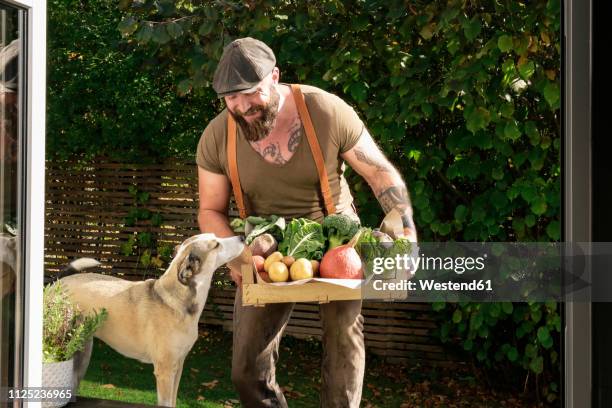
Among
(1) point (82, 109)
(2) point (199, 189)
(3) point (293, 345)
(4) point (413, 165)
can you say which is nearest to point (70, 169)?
(1) point (82, 109)

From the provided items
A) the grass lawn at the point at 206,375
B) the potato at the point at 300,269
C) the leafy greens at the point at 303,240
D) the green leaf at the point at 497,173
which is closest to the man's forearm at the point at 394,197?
the leafy greens at the point at 303,240

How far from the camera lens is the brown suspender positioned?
2.42 meters

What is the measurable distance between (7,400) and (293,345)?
36.5 inches

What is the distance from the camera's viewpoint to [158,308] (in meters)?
2.59

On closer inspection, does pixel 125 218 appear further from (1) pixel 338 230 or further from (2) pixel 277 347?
(1) pixel 338 230

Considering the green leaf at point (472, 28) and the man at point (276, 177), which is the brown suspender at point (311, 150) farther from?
the green leaf at point (472, 28)

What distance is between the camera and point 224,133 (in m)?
2.50

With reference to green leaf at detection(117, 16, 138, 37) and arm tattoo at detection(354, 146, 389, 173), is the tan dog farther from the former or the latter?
green leaf at detection(117, 16, 138, 37)

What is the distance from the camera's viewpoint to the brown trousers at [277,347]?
2.54 m

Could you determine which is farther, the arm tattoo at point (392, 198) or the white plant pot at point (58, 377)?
the arm tattoo at point (392, 198)

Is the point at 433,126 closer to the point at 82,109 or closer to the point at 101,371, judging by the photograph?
the point at 82,109

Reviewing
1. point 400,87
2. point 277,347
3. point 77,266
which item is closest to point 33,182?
point 77,266

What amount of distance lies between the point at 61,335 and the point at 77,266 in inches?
9.6

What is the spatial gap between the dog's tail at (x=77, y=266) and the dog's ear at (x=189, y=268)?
0.96 feet
